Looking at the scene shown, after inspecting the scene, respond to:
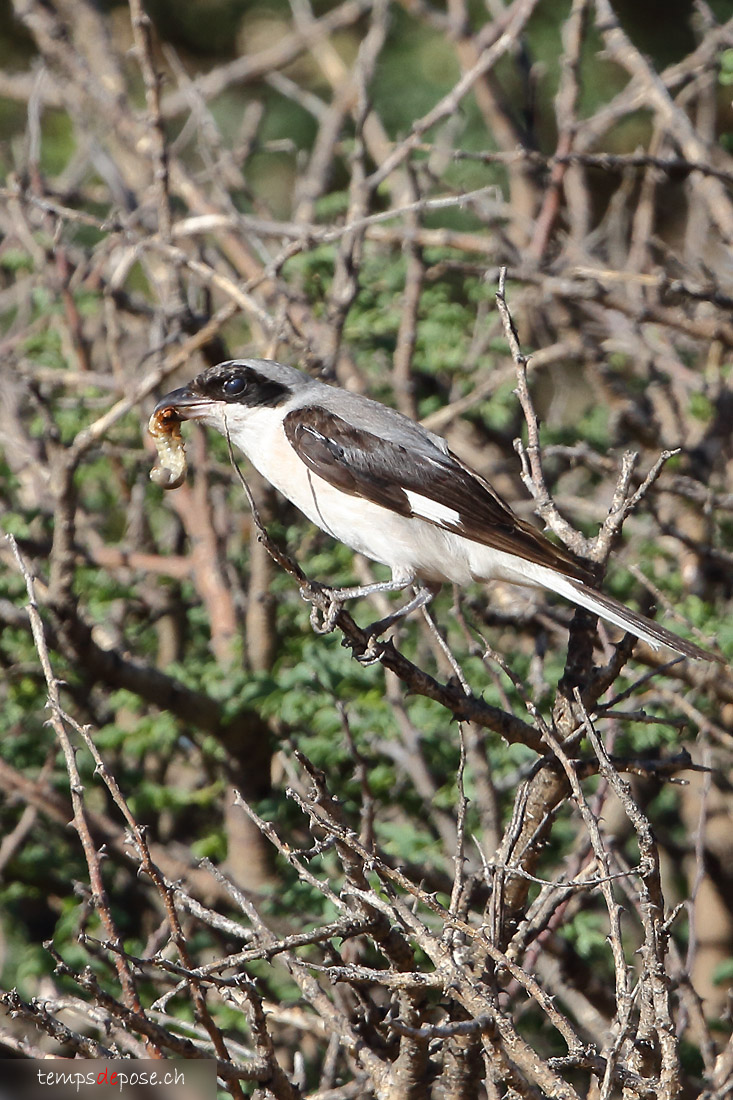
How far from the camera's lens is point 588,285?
475cm

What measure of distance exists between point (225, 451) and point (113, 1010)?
2.90 meters

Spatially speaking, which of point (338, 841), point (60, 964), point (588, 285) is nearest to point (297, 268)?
point (588, 285)

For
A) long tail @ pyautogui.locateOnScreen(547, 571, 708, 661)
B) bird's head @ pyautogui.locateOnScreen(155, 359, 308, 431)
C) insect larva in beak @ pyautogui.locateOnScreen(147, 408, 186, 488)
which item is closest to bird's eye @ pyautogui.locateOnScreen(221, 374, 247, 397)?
bird's head @ pyautogui.locateOnScreen(155, 359, 308, 431)

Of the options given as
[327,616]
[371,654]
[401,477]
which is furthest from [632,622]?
[401,477]

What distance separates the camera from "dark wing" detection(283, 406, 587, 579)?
3492mm

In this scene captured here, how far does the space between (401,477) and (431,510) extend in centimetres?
13

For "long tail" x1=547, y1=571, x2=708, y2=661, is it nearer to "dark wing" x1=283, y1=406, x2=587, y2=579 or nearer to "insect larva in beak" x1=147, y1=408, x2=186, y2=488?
"dark wing" x1=283, y1=406, x2=587, y2=579

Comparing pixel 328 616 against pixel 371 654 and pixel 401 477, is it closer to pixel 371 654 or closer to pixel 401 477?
pixel 371 654

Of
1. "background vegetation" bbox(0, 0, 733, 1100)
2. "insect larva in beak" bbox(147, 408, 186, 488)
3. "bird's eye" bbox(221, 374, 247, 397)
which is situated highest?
"bird's eye" bbox(221, 374, 247, 397)

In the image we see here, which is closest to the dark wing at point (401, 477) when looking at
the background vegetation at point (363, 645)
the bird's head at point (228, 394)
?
the bird's head at point (228, 394)

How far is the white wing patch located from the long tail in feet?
1.84

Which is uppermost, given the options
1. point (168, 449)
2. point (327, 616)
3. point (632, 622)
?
point (168, 449)

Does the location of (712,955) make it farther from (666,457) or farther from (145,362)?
(145,362)

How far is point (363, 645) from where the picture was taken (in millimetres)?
3068
